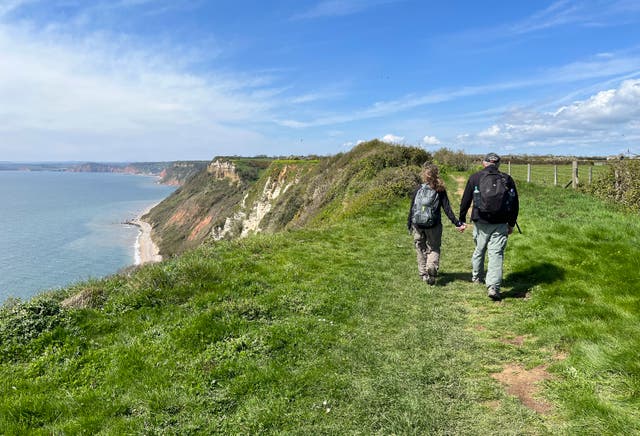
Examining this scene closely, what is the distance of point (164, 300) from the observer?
7070 millimetres

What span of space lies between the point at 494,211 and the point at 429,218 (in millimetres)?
1434

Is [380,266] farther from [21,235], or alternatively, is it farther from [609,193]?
[21,235]

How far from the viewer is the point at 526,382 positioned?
15.4 ft

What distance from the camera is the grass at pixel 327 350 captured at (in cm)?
409

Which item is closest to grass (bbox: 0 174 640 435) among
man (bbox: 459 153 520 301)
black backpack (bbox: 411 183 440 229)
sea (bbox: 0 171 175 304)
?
man (bbox: 459 153 520 301)

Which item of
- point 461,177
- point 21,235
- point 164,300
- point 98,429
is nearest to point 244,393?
point 98,429

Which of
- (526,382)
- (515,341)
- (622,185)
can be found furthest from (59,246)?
(526,382)

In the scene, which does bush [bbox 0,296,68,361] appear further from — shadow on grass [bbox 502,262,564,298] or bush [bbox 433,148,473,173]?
bush [bbox 433,148,473,173]

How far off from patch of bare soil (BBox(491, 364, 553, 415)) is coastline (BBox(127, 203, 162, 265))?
277 ft

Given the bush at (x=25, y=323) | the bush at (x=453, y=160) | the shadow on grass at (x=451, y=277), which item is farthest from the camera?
the bush at (x=453, y=160)

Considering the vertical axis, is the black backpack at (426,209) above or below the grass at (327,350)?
above

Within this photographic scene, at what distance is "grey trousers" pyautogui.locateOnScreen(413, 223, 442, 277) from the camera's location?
8656 millimetres

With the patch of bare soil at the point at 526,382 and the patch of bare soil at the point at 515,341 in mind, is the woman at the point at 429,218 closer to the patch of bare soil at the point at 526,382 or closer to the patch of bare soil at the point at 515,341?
the patch of bare soil at the point at 515,341

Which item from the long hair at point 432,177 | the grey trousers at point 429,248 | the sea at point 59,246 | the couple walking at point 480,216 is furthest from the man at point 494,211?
the sea at point 59,246
